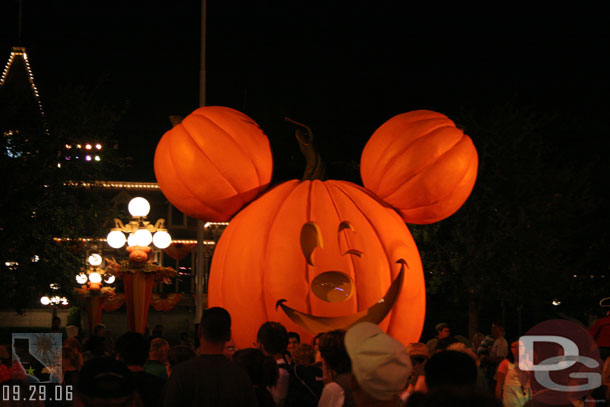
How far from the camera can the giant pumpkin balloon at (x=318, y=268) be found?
27.4ft

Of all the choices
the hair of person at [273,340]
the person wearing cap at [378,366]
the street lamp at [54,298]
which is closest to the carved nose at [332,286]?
the hair of person at [273,340]

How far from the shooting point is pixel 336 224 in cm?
851

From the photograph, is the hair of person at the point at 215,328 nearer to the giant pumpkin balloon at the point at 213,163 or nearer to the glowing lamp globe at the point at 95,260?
the giant pumpkin balloon at the point at 213,163

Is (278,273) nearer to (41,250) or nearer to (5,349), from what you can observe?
(5,349)

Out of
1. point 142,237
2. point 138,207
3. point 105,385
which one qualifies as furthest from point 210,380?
point 138,207

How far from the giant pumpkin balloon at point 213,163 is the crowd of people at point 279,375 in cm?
251

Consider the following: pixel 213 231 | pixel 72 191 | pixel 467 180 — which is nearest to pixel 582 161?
pixel 213 231

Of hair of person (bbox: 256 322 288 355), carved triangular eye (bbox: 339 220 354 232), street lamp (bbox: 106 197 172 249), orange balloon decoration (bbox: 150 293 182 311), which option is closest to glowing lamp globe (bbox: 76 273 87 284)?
orange balloon decoration (bbox: 150 293 182 311)

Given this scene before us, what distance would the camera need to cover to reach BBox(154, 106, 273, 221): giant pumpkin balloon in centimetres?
863

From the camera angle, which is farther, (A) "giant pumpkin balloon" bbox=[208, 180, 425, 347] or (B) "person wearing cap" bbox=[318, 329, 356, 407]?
(A) "giant pumpkin balloon" bbox=[208, 180, 425, 347]

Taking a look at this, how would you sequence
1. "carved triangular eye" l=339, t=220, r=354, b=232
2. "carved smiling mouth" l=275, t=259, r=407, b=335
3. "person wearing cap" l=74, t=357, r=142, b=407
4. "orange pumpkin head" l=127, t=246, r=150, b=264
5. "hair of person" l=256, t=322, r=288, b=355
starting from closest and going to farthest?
"person wearing cap" l=74, t=357, r=142, b=407 < "hair of person" l=256, t=322, r=288, b=355 < "carved smiling mouth" l=275, t=259, r=407, b=335 < "carved triangular eye" l=339, t=220, r=354, b=232 < "orange pumpkin head" l=127, t=246, r=150, b=264

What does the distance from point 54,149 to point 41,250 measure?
240 centimetres

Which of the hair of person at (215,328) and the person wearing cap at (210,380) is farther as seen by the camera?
the hair of person at (215,328)

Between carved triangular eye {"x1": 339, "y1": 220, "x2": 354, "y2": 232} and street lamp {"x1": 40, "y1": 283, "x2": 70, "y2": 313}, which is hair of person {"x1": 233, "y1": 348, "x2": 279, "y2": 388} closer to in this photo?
carved triangular eye {"x1": 339, "y1": 220, "x2": 354, "y2": 232}
